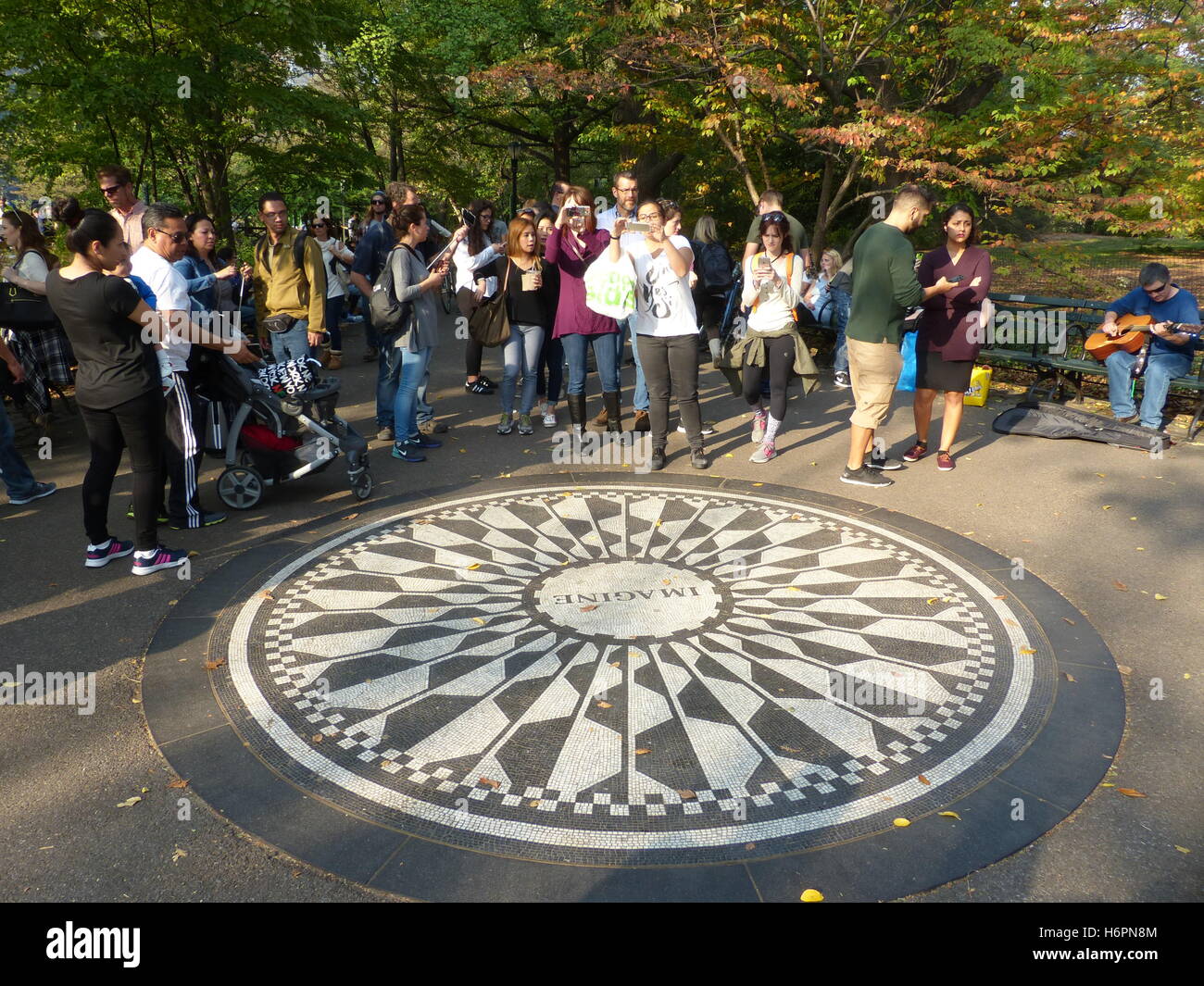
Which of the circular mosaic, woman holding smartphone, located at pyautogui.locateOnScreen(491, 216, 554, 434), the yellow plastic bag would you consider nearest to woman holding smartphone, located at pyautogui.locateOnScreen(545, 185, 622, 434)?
woman holding smartphone, located at pyautogui.locateOnScreen(491, 216, 554, 434)

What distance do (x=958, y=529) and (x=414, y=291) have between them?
15.2 ft

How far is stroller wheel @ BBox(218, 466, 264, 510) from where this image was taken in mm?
6402

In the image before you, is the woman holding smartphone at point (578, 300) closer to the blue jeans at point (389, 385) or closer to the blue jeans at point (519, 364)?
the blue jeans at point (519, 364)

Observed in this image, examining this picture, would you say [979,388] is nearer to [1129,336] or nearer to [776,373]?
[1129,336]

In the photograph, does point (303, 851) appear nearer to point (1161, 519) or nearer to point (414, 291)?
point (414, 291)

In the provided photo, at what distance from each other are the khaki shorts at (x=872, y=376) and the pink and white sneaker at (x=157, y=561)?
16.1 feet

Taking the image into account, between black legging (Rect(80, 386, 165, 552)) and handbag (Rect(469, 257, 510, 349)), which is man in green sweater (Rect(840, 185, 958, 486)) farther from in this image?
black legging (Rect(80, 386, 165, 552))

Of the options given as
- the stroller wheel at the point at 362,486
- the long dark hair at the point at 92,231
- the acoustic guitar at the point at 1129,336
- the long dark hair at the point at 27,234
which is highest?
the long dark hair at the point at 27,234

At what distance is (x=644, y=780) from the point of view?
3.53 metres

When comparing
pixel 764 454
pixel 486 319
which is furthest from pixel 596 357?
pixel 764 454

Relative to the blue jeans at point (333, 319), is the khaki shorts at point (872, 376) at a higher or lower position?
lower

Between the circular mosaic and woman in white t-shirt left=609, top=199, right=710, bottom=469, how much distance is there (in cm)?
142

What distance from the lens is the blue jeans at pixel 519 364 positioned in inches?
329

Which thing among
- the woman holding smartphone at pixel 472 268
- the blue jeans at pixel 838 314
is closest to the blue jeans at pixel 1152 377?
the blue jeans at pixel 838 314
